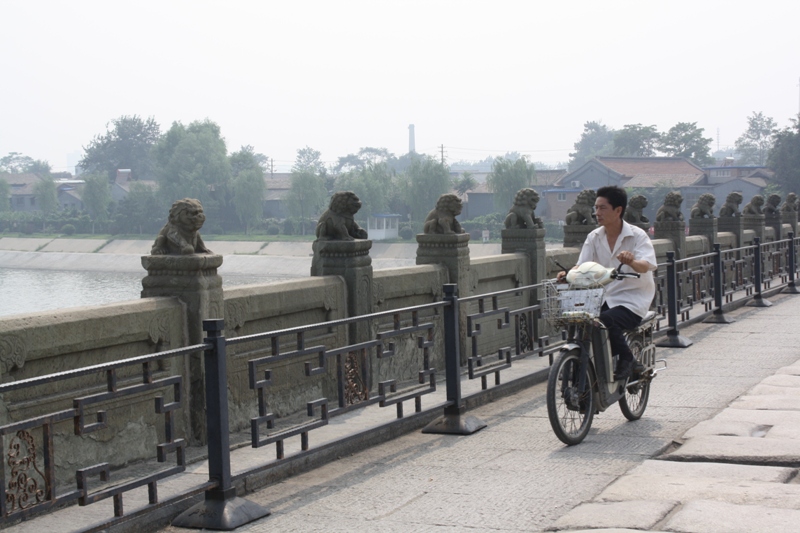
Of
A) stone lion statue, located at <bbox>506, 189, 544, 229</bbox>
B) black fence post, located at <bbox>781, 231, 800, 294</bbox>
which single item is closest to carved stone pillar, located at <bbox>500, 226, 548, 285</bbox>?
stone lion statue, located at <bbox>506, 189, 544, 229</bbox>

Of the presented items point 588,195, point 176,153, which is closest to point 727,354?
point 588,195

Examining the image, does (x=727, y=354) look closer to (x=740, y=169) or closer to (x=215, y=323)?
(x=215, y=323)

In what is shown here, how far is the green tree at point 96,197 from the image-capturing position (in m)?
82.8

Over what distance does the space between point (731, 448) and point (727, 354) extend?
4715 millimetres

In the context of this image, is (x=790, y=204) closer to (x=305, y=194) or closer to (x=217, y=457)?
(x=217, y=457)

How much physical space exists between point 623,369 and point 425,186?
72.4 metres

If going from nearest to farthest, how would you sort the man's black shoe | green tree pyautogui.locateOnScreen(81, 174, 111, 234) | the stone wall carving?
the stone wall carving → the man's black shoe → green tree pyautogui.locateOnScreen(81, 174, 111, 234)

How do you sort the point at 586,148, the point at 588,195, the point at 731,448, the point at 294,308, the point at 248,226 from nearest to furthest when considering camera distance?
the point at 731,448 < the point at 294,308 < the point at 588,195 < the point at 248,226 < the point at 586,148

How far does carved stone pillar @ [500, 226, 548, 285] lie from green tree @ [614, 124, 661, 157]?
93.5 metres

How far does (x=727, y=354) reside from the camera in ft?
33.6

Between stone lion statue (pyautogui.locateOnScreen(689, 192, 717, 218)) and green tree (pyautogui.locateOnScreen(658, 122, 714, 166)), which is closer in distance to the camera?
stone lion statue (pyautogui.locateOnScreen(689, 192, 717, 218))

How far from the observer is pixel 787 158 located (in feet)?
209

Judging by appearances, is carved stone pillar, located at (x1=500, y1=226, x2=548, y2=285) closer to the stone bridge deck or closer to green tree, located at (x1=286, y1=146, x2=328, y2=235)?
the stone bridge deck

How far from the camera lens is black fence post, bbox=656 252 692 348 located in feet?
35.4
